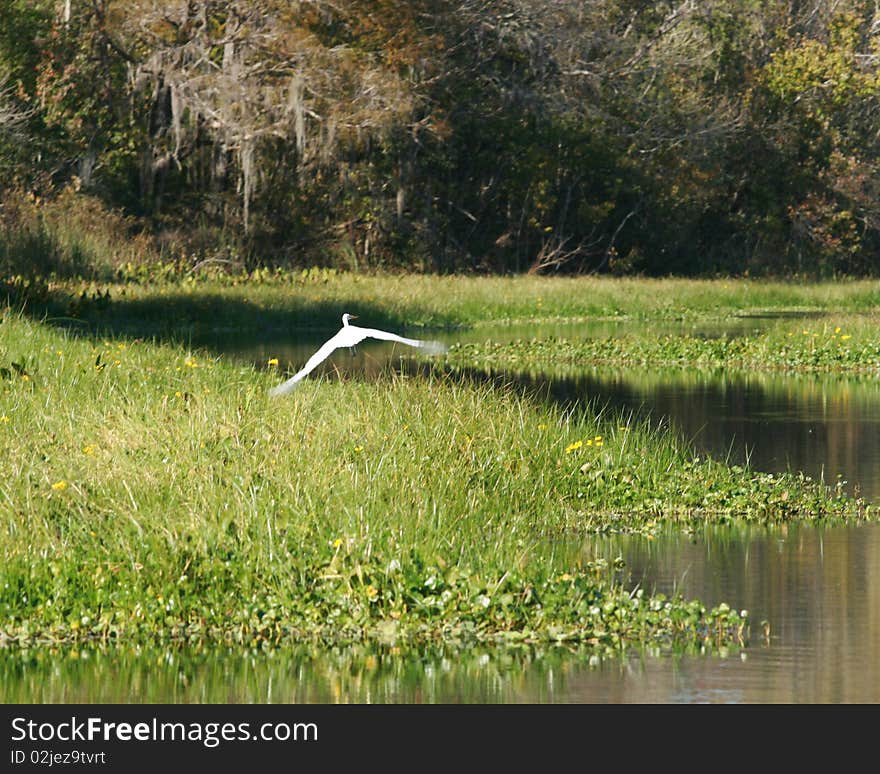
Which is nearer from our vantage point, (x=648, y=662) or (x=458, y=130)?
(x=648, y=662)

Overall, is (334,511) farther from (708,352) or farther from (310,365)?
(708,352)

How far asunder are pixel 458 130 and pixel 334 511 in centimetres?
4249

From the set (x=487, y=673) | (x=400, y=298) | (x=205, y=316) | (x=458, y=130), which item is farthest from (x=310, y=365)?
(x=458, y=130)

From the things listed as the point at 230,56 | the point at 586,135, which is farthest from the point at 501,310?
the point at 586,135

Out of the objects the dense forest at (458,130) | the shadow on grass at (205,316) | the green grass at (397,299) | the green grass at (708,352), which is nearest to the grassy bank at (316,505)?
the shadow on grass at (205,316)

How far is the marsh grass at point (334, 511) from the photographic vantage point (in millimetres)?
11289

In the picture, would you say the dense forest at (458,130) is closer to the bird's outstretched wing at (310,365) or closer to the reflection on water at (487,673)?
the bird's outstretched wing at (310,365)

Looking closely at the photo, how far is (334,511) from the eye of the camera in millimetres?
12828

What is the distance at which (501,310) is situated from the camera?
43438mm

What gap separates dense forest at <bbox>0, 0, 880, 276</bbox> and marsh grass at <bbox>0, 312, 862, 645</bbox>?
1000 inches

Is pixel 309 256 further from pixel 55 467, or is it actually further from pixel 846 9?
pixel 55 467
